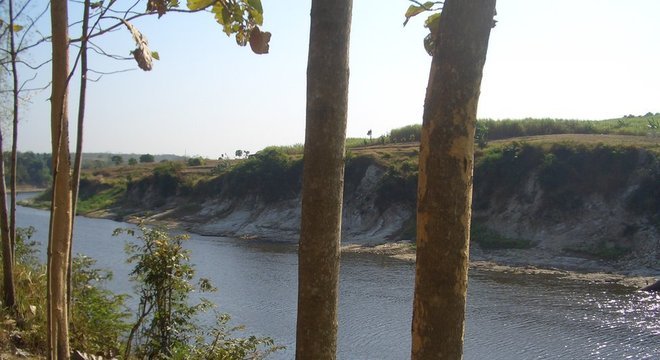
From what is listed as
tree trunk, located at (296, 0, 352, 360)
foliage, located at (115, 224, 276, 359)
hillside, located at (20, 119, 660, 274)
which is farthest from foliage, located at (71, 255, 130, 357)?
hillside, located at (20, 119, 660, 274)

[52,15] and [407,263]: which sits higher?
[52,15]

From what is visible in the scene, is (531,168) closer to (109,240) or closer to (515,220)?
(515,220)

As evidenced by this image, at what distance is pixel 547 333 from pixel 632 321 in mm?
2555

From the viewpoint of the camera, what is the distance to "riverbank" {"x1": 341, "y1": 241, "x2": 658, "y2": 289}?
70.7 ft

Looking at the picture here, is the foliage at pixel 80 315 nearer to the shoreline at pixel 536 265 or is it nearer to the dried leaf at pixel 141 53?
the dried leaf at pixel 141 53

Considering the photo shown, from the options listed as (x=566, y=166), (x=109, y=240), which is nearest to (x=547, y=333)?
(x=566, y=166)

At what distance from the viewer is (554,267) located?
77.6 feet

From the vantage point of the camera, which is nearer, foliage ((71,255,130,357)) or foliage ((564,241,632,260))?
foliage ((71,255,130,357))

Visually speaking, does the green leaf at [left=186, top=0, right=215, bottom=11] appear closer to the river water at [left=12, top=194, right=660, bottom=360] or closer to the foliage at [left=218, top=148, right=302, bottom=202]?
the river water at [left=12, top=194, right=660, bottom=360]

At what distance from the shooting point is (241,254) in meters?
26.9

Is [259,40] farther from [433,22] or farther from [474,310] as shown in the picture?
[474,310]

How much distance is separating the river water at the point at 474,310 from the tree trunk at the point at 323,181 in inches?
373

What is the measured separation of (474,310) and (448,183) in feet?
51.9

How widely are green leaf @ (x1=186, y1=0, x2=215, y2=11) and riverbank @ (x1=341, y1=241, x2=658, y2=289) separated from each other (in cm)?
2031
